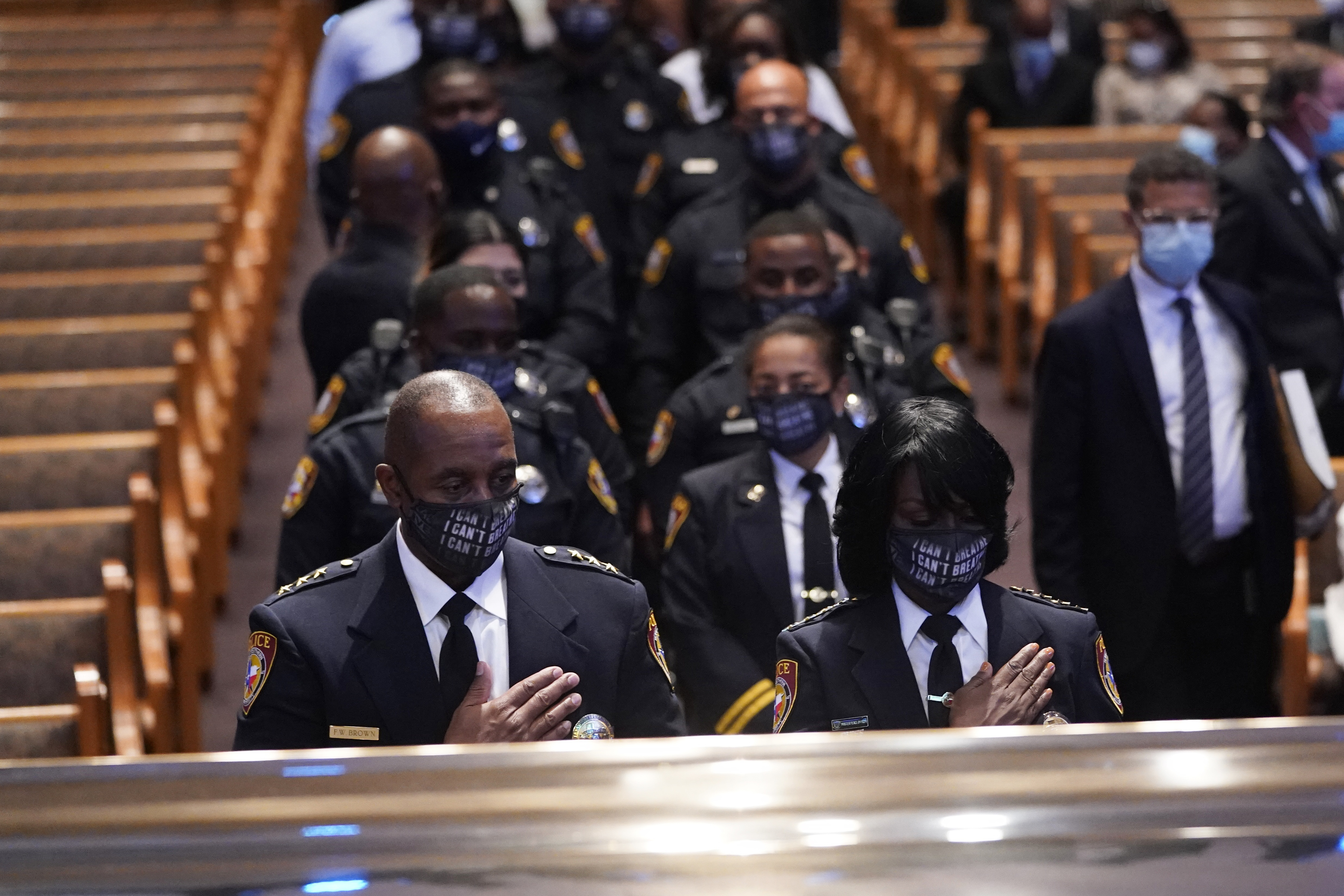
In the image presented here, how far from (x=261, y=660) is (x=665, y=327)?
2412 millimetres

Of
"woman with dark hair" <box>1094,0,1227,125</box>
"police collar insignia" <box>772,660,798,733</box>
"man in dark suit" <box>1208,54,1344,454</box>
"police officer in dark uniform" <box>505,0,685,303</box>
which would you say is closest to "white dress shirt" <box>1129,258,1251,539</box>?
"man in dark suit" <box>1208,54,1344,454</box>

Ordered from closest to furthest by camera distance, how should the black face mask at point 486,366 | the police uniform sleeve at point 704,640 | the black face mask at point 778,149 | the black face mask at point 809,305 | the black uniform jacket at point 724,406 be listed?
the police uniform sleeve at point 704,640, the black face mask at point 486,366, the black uniform jacket at point 724,406, the black face mask at point 809,305, the black face mask at point 778,149

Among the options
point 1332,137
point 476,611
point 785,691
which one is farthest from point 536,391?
point 1332,137

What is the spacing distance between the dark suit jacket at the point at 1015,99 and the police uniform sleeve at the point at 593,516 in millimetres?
4101

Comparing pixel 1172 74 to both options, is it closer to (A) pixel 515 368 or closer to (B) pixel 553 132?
(B) pixel 553 132

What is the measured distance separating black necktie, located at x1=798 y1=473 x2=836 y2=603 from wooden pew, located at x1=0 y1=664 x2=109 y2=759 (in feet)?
4.31

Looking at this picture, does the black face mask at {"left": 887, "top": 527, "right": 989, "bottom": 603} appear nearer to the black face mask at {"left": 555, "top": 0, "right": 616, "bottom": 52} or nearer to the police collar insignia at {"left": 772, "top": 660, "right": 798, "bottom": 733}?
the police collar insignia at {"left": 772, "top": 660, "right": 798, "bottom": 733}

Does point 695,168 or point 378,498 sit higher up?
point 695,168

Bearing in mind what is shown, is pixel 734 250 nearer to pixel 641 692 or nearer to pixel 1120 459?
pixel 1120 459

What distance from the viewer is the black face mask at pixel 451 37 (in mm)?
5227

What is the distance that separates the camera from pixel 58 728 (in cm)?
300

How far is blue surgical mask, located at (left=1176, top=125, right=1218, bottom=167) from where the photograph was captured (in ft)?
17.1

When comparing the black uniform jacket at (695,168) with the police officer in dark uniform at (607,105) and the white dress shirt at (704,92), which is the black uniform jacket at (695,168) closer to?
the white dress shirt at (704,92)

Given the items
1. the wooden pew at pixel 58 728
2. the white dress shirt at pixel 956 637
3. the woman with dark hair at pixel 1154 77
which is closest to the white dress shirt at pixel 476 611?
the white dress shirt at pixel 956 637
